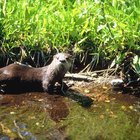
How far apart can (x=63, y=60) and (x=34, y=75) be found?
1.24ft

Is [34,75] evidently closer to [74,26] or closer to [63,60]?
[63,60]

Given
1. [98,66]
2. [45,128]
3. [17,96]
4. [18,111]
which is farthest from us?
[98,66]

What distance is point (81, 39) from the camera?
5.28 m

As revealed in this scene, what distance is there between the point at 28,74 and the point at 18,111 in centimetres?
66

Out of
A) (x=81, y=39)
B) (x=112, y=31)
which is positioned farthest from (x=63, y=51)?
(x=112, y=31)

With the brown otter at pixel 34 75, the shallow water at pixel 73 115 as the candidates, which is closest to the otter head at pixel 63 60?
the brown otter at pixel 34 75

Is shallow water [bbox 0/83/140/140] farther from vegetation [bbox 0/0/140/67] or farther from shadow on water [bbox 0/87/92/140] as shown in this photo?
vegetation [bbox 0/0/140/67]

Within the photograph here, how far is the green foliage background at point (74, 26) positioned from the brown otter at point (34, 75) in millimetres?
341

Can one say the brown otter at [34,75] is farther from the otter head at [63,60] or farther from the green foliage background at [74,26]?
the green foliage background at [74,26]

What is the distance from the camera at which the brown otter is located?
16.3ft

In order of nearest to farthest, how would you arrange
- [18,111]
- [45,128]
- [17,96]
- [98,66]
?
[45,128], [18,111], [17,96], [98,66]

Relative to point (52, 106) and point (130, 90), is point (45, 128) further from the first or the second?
point (130, 90)

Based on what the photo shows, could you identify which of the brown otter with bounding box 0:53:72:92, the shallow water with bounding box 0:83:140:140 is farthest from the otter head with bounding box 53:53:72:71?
the shallow water with bounding box 0:83:140:140

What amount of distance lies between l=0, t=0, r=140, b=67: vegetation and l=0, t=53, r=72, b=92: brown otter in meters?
0.32
